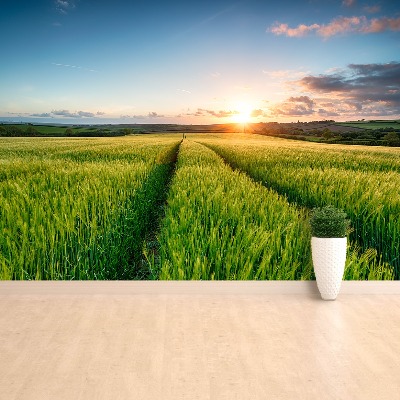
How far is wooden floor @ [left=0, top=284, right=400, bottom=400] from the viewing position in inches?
81.1

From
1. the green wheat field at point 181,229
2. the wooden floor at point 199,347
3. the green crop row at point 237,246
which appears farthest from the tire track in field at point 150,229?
the wooden floor at point 199,347

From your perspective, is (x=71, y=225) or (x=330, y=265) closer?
(x=330, y=265)

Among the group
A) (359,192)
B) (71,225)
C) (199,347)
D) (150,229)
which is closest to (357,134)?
(359,192)

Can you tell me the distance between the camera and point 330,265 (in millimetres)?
3387

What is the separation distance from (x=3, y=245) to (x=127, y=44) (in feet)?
5.87

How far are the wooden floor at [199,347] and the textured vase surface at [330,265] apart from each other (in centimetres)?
9

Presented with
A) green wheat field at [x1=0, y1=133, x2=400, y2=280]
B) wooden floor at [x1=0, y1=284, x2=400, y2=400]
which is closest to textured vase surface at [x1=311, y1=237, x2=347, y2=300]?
wooden floor at [x1=0, y1=284, x2=400, y2=400]

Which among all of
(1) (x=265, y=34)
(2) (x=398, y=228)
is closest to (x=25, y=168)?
(1) (x=265, y=34)

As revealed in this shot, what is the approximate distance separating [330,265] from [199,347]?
1279mm

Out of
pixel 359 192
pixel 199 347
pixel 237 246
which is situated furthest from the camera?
pixel 359 192

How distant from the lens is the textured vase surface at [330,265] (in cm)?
336

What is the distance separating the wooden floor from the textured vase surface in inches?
3.4

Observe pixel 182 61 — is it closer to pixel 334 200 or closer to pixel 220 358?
pixel 334 200

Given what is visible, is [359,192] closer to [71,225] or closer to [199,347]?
[71,225]
